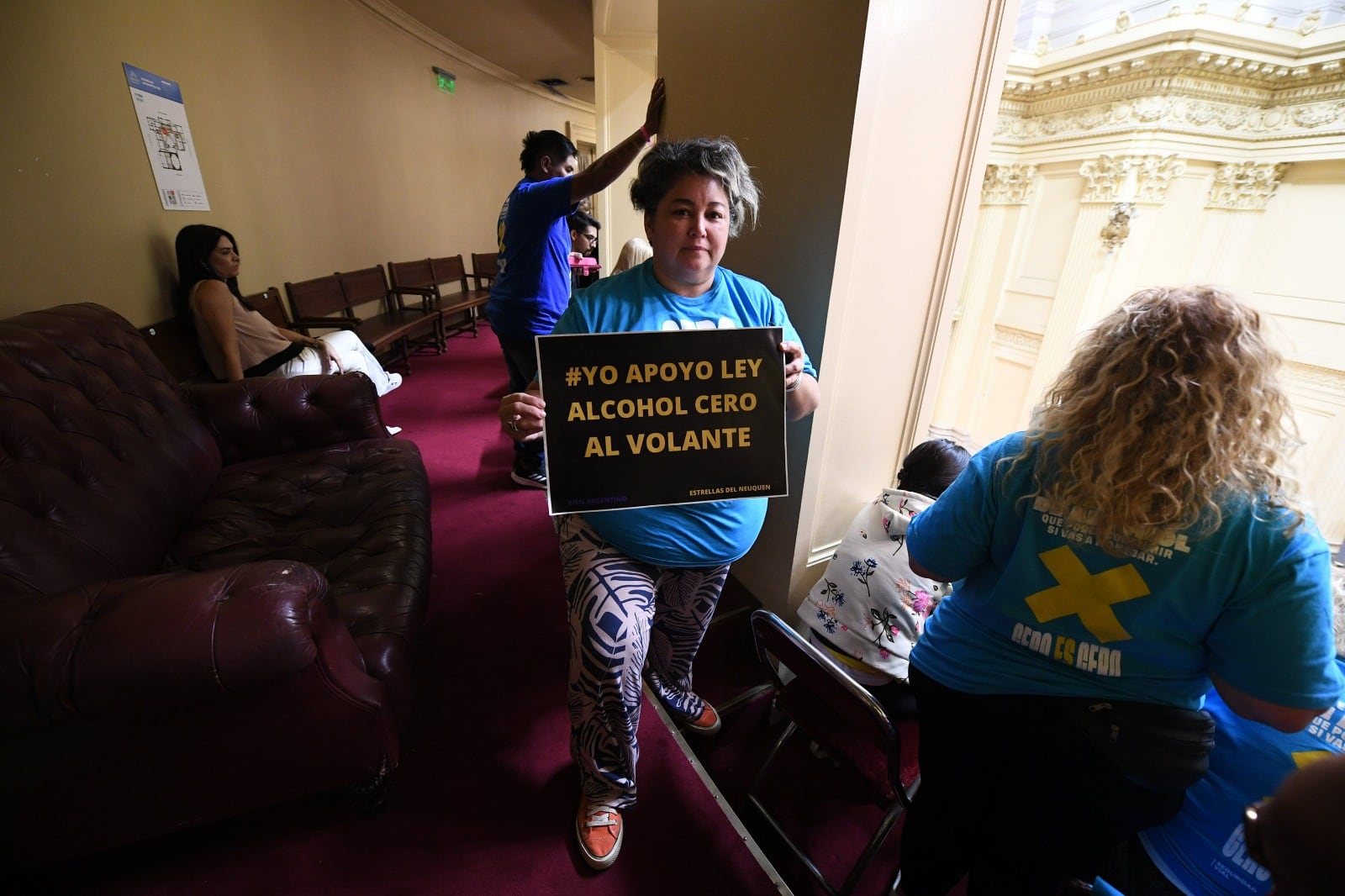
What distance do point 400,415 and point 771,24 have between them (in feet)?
10.8

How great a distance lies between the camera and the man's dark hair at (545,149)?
7.13 ft

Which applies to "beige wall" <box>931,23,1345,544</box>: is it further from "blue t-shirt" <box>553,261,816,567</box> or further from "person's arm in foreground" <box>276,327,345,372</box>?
"person's arm in foreground" <box>276,327,345,372</box>

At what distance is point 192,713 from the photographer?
90 cm

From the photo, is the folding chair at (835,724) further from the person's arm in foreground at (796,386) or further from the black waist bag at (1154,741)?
the person's arm in foreground at (796,386)

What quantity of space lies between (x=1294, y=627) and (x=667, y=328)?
1037 millimetres

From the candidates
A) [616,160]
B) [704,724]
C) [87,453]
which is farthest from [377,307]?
[704,724]

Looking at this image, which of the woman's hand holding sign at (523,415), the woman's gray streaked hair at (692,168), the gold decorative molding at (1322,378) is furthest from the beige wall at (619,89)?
the gold decorative molding at (1322,378)

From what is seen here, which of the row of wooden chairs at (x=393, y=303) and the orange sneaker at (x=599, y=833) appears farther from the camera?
the row of wooden chairs at (x=393, y=303)

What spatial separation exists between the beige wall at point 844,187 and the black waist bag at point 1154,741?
942 mm

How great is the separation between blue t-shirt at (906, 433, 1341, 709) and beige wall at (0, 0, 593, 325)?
3.27m

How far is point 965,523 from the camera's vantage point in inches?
35.3

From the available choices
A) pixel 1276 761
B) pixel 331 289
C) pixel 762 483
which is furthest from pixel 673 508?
pixel 331 289

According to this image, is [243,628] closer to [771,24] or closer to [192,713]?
[192,713]

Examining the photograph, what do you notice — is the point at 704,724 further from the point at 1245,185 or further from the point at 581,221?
the point at 1245,185
